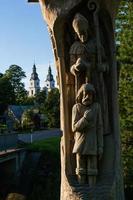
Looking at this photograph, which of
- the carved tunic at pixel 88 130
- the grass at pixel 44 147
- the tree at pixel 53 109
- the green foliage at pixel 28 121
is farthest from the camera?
the green foliage at pixel 28 121

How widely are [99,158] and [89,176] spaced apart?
0.21 meters

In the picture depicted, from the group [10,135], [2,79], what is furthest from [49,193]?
[2,79]

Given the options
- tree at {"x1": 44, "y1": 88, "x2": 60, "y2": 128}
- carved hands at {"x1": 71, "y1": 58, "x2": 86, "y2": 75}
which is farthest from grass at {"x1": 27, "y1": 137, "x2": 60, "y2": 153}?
carved hands at {"x1": 71, "y1": 58, "x2": 86, "y2": 75}

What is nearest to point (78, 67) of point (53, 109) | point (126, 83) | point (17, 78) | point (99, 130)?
point (99, 130)

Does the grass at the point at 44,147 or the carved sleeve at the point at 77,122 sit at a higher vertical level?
the carved sleeve at the point at 77,122

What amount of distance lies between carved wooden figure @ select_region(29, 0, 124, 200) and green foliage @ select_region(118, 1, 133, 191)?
11.2 meters

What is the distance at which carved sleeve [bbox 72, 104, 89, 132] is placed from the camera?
5695mm

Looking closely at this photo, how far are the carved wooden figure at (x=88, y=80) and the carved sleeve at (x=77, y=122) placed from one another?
0.03 feet

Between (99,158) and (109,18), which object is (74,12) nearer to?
(109,18)

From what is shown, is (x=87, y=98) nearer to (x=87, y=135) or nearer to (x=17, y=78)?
(x=87, y=135)

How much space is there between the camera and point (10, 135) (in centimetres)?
3162

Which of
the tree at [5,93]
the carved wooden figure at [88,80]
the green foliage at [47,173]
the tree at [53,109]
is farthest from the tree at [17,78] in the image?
the carved wooden figure at [88,80]

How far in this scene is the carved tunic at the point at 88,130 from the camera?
5.67 m

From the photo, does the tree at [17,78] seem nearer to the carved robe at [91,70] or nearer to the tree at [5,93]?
the tree at [5,93]
